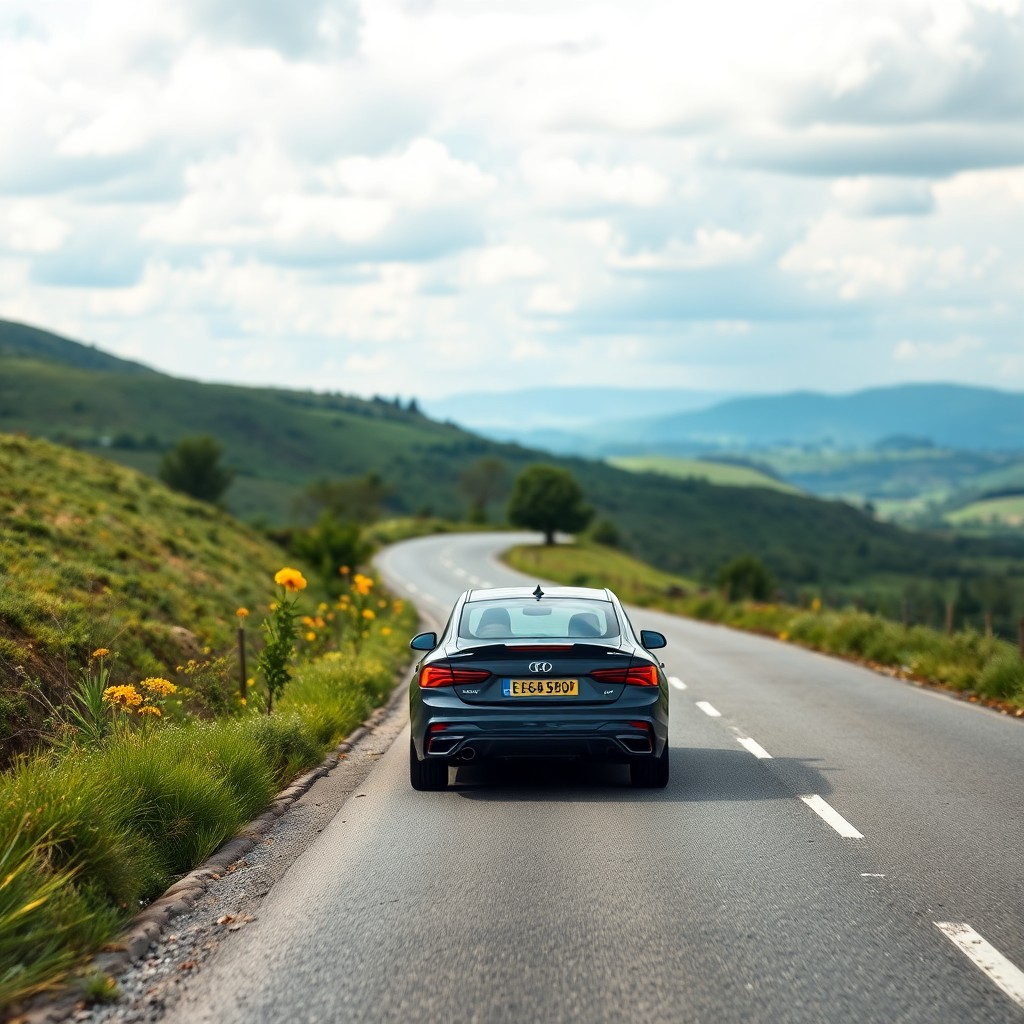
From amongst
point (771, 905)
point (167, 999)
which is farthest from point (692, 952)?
point (167, 999)

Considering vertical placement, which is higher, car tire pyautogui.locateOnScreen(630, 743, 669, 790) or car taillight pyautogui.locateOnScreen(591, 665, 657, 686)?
car taillight pyautogui.locateOnScreen(591, 665, 657, 686)

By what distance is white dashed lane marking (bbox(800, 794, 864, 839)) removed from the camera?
27.7 feet

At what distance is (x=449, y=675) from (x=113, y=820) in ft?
10.6

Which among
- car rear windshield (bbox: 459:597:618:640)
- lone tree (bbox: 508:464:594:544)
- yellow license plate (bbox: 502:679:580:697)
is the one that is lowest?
lone tree (bbox: 508:464:594:544)

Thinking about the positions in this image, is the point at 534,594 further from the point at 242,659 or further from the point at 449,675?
the point at 242,659

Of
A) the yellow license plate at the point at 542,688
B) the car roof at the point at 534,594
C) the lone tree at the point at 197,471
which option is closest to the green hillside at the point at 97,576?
the car roof at the point at 534,594

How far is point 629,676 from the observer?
9750 millimetres

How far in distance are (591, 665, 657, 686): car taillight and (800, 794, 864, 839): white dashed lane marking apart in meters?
1.33

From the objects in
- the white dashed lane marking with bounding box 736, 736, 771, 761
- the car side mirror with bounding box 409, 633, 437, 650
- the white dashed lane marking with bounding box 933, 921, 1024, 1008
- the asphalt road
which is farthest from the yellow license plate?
the white dashed lane marking with bounding box 933, 921, 1024, 1008

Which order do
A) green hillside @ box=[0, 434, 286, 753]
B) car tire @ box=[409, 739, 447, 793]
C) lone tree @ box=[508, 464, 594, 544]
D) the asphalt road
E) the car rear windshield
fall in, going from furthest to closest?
1. lone tree @ box=[508, 464, 594, 544]
2. green hillside @ box=[0, 434, 286, 753]
3. the car rear windshield
4. car tire @ box=[409, 739, 447, 793]
5. the asphalt road

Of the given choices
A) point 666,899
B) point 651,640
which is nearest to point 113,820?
point 666,899

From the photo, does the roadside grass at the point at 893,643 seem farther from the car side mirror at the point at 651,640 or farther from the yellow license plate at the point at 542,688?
the yellow license plate at the point at 542,688

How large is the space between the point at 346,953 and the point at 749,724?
8904 millimetres

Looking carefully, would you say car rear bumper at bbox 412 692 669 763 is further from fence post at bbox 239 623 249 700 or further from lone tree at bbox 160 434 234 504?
lone tree at bbox 160 434 234 504
